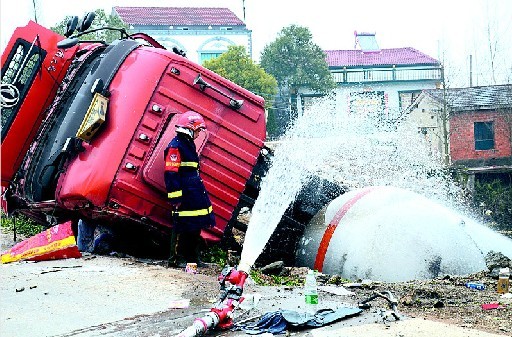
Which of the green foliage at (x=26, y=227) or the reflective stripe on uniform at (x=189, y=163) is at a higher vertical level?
the reflective stripe on uniform at (x=189, y=163)

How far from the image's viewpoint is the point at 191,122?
6047mm

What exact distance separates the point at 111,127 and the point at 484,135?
2349 cm

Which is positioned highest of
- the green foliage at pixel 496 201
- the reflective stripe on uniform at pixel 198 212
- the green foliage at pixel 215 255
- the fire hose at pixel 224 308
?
the reflective stripe on uniform at pixel 198 212

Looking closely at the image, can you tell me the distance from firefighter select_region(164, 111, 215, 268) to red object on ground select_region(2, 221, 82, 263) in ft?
3.37

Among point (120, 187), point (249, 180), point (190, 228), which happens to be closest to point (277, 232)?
point (249, 180)

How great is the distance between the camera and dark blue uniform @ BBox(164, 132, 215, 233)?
5984mm

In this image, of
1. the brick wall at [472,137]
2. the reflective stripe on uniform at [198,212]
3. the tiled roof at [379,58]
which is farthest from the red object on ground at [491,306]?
the tiled roof at [379,58]

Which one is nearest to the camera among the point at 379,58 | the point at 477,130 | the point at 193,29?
the point at 477,130

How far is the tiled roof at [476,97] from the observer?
27.2m

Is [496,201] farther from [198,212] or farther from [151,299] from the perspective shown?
[151,299]

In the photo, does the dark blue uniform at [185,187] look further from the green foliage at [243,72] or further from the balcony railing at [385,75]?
the balcony railing at [385,75]

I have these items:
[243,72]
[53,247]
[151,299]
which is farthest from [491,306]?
[243,72]

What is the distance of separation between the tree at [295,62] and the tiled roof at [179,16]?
8.12 m

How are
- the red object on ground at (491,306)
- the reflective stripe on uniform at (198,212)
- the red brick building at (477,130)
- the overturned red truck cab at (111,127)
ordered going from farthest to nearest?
the red brick building at (477,130), the overturned red truck cab at (111,127), the reflective stripe on uniform at (198,212), the red object on ground at (491,306)
